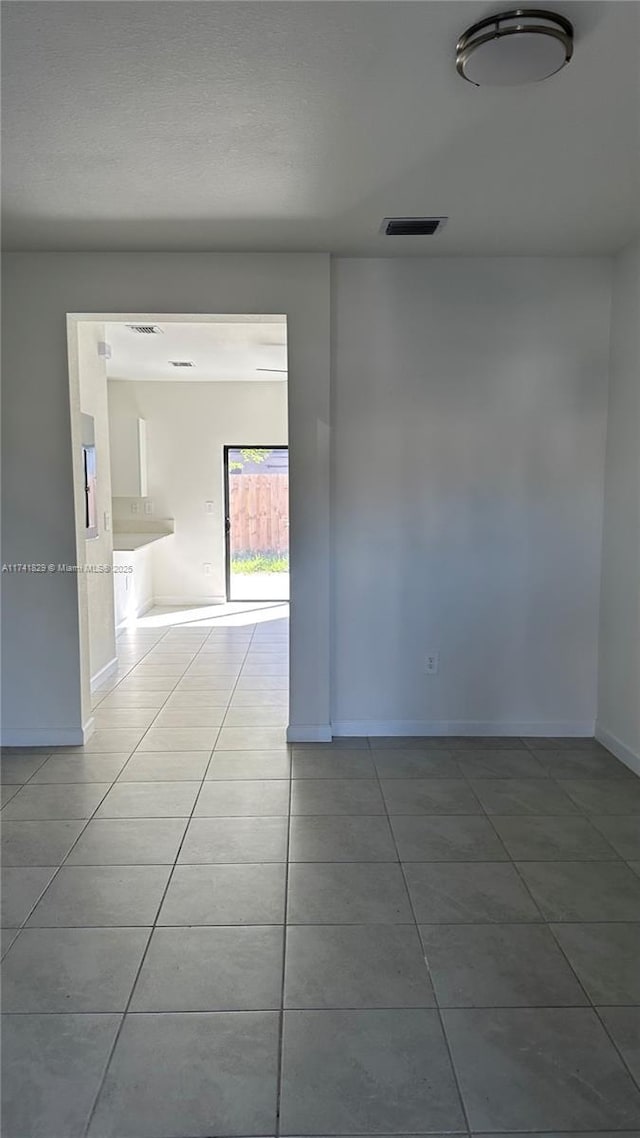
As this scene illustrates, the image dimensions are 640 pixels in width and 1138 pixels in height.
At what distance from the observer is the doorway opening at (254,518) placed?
830 centimetres

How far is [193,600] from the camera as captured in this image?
8414 millimetres

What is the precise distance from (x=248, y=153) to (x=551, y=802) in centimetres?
283

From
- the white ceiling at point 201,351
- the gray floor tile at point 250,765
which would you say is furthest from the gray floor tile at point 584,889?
the white ceiling at point 201,351

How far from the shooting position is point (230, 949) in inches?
83.6

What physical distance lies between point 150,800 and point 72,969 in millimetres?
1098

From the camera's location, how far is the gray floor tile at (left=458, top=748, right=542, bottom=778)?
342cm

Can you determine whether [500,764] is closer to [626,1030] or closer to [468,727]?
[468,727]

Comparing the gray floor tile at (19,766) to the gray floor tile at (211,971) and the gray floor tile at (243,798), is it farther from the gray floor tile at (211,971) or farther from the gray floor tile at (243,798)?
the gray floor tile at (211,971)

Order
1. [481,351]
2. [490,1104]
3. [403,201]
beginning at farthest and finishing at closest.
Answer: [481,351] < [403,201] < [490,1104]

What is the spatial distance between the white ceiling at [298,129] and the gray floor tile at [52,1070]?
251 centimetres

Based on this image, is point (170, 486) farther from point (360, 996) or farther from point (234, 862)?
point (360, 996)

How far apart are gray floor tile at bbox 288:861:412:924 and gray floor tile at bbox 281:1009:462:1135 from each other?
1.35 ft

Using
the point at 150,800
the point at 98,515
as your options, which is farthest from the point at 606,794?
the point at 98,515

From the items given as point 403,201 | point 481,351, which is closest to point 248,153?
point 403,201
